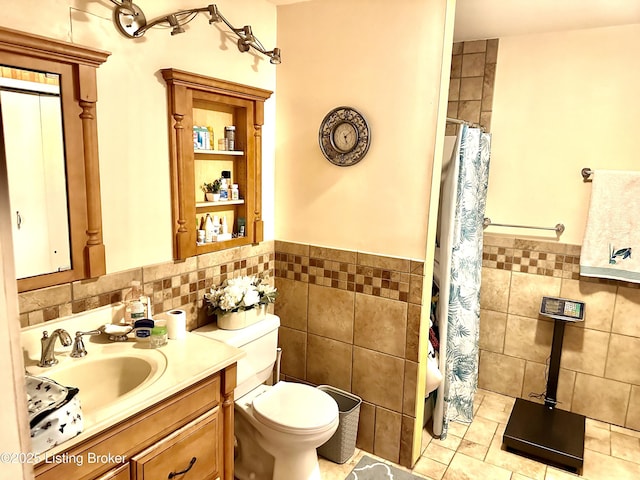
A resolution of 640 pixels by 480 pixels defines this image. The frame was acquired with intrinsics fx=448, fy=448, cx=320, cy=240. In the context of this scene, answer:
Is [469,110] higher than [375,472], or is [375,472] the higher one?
[469,110]

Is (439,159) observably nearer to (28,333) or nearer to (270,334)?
(270,334)

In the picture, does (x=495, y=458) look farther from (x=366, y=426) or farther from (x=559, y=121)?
(x=559, y=121)

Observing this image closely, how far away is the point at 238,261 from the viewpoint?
2.47m

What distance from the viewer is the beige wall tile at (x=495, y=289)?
10.3 ft

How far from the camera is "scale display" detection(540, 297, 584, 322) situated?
274 cm

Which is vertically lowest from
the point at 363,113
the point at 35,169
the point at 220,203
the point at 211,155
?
the point at 220,203

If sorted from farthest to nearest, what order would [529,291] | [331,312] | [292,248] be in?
[529,291] < [292,248] < [331,312]

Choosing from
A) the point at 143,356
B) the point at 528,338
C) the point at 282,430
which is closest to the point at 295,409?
the point at 282,430

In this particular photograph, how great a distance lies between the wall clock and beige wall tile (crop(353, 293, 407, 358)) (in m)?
0.76

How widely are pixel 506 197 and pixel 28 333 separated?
2.81m

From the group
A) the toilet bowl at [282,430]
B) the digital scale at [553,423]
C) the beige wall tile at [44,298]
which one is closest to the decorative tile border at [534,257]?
the digital scale at [553,423]

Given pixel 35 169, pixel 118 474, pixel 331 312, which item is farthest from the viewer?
pixel 331 312

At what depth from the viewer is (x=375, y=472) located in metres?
2.38

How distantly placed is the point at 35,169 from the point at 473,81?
2.69m
